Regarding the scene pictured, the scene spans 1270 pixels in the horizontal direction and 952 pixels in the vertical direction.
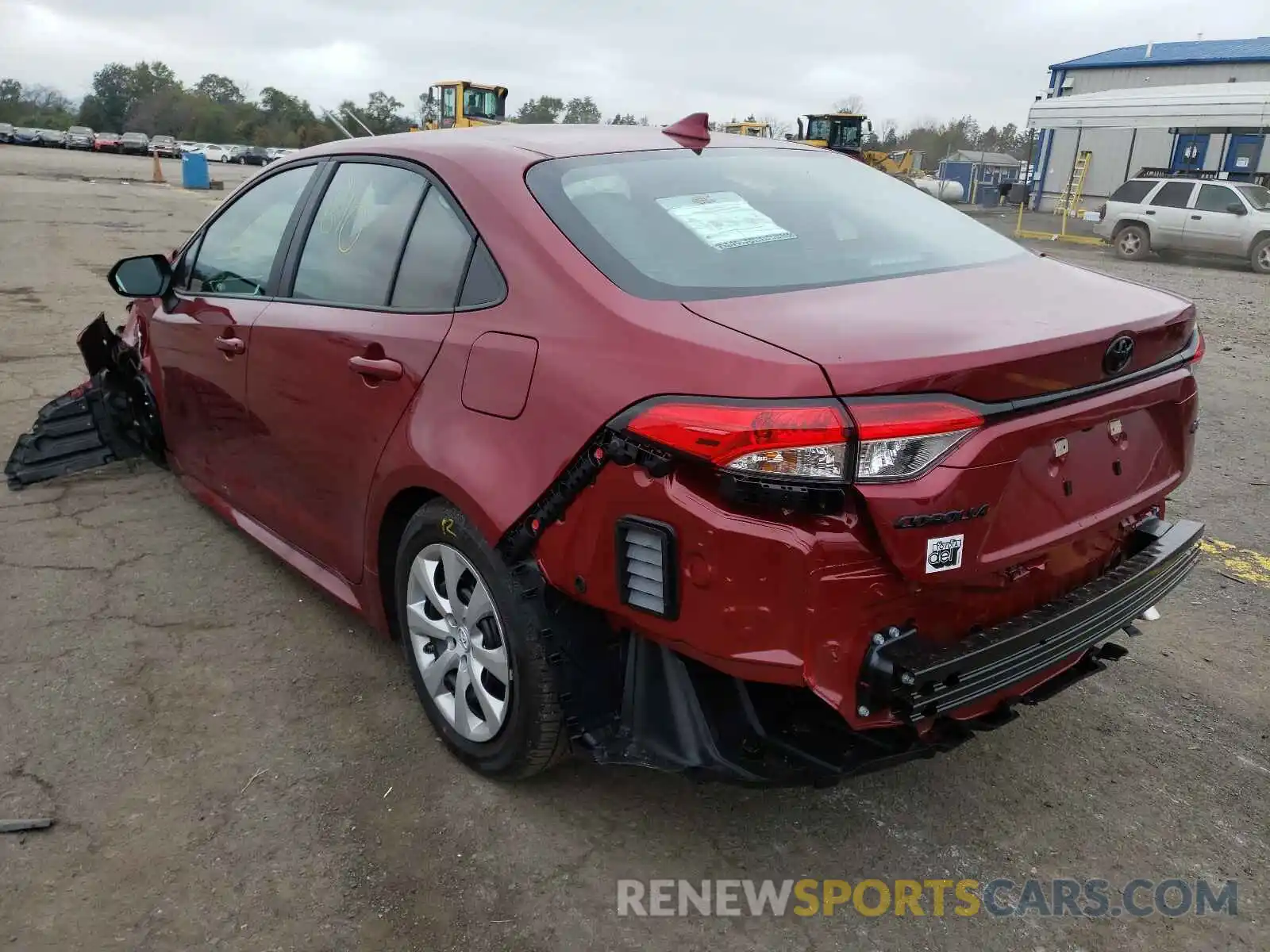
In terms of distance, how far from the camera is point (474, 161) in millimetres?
2717

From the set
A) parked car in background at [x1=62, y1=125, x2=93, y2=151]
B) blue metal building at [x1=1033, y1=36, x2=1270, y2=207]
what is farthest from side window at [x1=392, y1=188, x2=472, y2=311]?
parked car in background at [x1=62, y1=125, x2=93, y2=151]

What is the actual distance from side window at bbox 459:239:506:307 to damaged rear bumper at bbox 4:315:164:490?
3096 mm

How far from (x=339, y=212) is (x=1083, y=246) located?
22.8 metres

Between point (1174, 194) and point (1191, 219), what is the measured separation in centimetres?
69

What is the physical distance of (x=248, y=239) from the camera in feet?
12.3

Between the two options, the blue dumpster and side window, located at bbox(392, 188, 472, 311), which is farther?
the blue dumpster

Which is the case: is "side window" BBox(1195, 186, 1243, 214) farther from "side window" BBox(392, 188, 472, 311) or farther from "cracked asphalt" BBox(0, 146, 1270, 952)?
"side window" BBox(392, 188, 472, 311)

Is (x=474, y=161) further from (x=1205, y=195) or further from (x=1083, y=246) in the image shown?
(x=1083, y=246)

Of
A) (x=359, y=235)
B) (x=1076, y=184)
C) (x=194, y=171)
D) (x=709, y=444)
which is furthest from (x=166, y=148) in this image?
(x=709, y=444)

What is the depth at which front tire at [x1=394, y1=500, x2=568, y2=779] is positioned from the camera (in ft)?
7.77

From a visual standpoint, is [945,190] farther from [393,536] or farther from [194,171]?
[194,171]

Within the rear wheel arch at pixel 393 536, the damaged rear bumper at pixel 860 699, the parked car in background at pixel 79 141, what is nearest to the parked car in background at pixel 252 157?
the parked car in background at pixel 79 141

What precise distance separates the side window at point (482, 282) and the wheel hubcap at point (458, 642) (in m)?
0.65

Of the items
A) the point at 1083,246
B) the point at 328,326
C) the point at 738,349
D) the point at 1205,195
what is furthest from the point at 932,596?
the point at 1083,246
